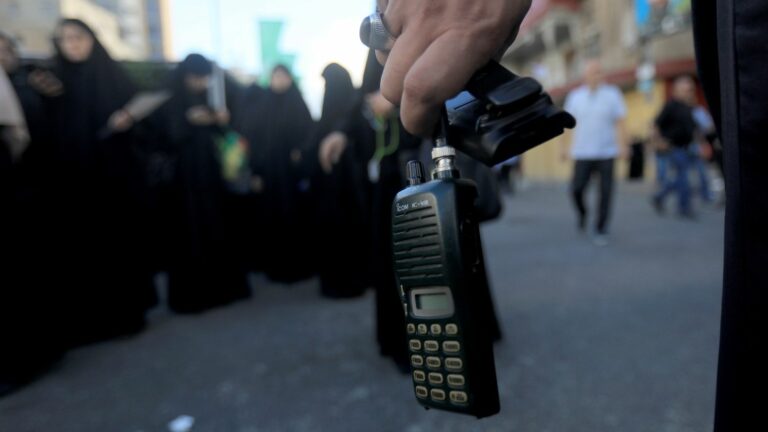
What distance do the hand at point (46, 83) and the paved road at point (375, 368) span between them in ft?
5.22

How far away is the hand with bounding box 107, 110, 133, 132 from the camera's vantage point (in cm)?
320

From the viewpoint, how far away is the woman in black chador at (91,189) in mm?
3148

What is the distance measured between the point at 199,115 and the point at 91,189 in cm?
92

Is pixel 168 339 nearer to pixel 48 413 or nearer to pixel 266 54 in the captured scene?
pixel 48 413

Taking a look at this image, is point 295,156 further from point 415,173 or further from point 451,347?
point 451,347

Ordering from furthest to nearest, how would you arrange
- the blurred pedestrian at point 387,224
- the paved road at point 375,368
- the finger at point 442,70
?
the blurred pedestrian at point 387,224, the paved road at point 375,368, the finger at point 442,70

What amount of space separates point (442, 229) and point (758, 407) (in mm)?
456

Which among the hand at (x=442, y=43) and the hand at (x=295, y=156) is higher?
the hand at (x=295, y=156)

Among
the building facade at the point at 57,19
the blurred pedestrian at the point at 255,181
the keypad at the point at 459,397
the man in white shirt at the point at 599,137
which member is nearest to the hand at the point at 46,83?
the building facade at the point at 57,19

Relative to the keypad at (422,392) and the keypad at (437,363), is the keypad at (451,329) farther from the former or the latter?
the keypad at (422,392)

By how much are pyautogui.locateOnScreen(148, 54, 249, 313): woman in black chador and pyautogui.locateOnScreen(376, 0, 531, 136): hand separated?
10.8ft

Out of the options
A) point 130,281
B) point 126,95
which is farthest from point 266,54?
point 130,281

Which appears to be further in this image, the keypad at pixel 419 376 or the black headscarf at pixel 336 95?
the black headscarf at pixel 336 95

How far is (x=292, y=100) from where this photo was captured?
5027mm
